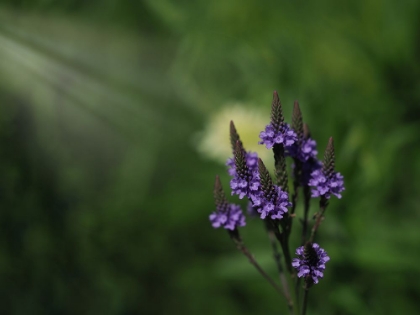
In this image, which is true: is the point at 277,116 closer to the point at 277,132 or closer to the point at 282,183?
the point at 277,132

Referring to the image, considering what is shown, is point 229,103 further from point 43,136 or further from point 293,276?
point 293,276

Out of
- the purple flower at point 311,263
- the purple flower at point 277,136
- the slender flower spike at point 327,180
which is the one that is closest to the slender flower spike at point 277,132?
the purple flower at point 277,136

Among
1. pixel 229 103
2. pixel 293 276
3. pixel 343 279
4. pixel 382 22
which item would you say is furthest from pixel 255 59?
pixel 293 276

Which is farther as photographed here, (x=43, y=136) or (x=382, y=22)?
(x=382, y=22)

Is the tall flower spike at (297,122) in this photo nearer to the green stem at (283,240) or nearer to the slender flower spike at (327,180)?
the slender flower spike at (327,180)

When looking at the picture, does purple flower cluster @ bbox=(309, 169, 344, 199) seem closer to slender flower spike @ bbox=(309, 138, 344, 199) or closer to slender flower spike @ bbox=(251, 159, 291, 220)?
slender flower spike @ bbox=(309, 138, 344, 199)

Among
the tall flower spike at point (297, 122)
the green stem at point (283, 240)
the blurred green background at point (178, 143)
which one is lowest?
the green stem at point (283, 240)

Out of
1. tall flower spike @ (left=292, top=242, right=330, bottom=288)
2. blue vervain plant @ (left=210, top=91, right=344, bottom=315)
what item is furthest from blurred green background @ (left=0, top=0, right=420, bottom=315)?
tall flower spike @ (left=292, top=242, right=330, bottom=288)
